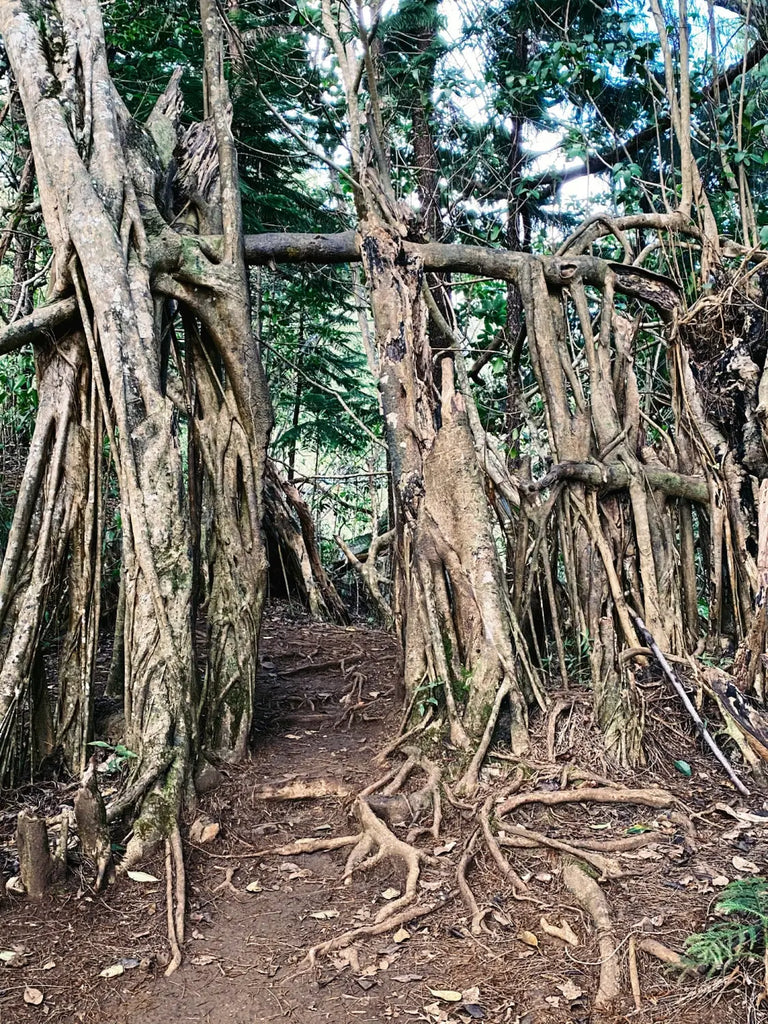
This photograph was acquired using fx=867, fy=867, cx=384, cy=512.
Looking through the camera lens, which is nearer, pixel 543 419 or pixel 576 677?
pixel 576 677

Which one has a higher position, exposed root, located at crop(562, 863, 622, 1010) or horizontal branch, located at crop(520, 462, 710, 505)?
horizontal branch, located at crop(520, 462, 710, 505)

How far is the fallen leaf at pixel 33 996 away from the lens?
317cm

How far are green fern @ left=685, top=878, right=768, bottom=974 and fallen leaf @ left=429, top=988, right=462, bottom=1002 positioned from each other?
2.75 ft

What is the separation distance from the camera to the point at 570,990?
10.2 feet

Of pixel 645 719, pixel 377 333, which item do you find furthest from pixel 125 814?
pixel 377 333

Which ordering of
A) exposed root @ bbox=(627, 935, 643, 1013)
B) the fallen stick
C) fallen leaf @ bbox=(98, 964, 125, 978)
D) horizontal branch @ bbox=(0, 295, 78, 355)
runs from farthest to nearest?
horizontal branch @ bbox=(0, 295, 78, 355) < the fallen stick < fallen leaf @ bbox=(98, 964, 125, 978) < exposed root @ bbox=(627, 935, 643, 1013)

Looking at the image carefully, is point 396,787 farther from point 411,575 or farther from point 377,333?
point 377,333

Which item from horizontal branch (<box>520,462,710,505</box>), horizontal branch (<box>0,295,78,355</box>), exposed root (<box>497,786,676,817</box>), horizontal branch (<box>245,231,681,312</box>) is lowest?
exposed root (<box>497,786,676,817</box>)

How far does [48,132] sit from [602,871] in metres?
5.10

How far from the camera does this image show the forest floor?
123 inches

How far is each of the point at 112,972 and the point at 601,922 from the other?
Result: 1912 millimetres

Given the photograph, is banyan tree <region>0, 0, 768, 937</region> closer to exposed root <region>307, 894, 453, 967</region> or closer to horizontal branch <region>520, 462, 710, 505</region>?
horizontal branch <region>520, 462, 710, 505</region>

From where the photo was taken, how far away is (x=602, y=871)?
3762 millimetres

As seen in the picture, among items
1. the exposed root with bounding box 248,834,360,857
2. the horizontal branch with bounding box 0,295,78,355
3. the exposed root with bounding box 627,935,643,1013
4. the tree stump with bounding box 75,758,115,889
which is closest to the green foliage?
the tree stump with bounding box 75,758,115,889
